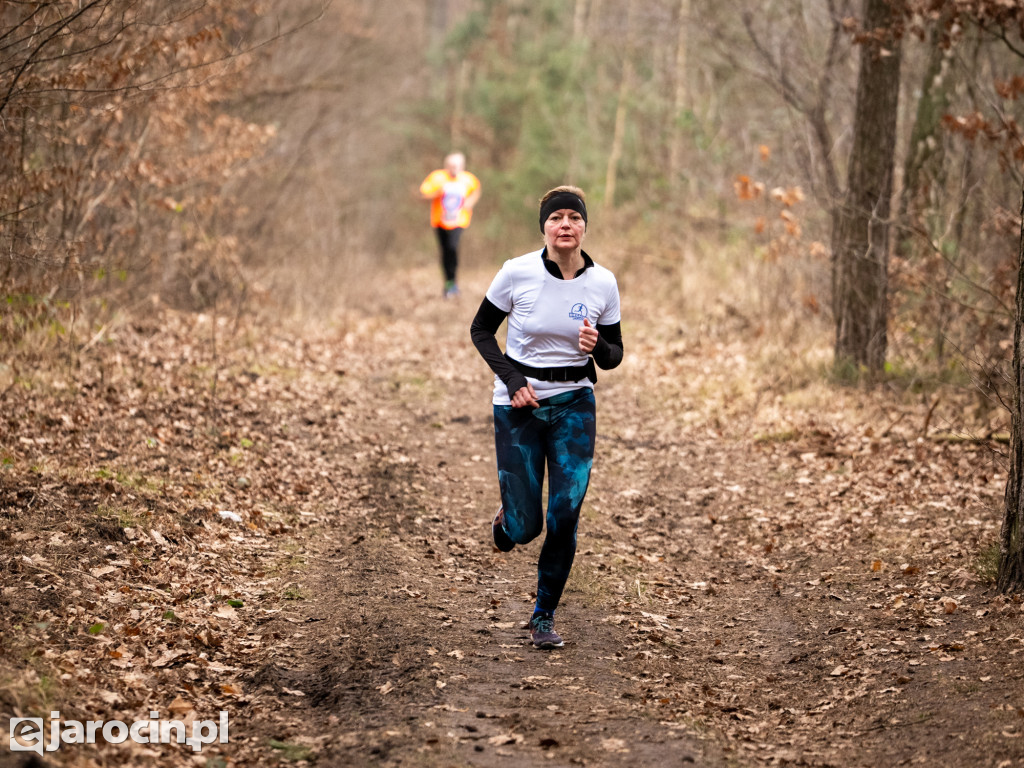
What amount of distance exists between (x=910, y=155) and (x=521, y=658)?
8899 millimetres

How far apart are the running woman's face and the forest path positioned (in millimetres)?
2270

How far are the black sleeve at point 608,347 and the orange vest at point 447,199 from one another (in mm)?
13315

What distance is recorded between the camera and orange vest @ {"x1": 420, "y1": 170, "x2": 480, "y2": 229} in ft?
61.9

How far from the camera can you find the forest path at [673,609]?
4.80 meters

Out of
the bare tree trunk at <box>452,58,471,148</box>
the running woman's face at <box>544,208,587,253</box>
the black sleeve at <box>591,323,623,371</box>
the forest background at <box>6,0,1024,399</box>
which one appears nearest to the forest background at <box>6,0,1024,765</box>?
the forest background at <box>6,0,1024,399</box>

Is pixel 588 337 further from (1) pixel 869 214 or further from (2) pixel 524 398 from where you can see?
(1) pixel 869 214

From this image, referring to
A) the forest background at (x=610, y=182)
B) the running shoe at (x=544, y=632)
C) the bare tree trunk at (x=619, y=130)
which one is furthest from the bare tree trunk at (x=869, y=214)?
the bare tree trunk at (x=619, y=130)

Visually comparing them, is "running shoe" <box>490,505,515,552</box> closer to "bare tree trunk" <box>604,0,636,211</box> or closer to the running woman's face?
the running woman's face

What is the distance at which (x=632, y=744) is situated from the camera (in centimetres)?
472

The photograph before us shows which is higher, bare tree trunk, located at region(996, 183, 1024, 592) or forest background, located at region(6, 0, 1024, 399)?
forest background, located at region(6, 0, 1024, 399)

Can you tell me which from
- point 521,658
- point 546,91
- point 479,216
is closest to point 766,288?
point 521,658

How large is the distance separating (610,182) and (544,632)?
19052mm

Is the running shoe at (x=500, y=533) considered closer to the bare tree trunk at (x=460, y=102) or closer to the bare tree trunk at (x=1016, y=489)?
the bare tree trunk at (x=1016, y=489)

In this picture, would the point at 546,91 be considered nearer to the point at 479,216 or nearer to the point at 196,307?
the point at 479,216
